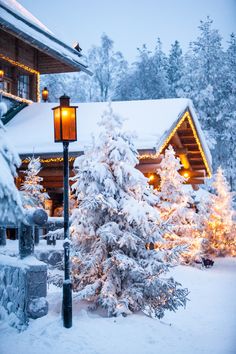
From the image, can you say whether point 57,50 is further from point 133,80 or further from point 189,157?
point 133,80

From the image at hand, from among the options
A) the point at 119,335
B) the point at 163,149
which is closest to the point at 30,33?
the point at 163,149

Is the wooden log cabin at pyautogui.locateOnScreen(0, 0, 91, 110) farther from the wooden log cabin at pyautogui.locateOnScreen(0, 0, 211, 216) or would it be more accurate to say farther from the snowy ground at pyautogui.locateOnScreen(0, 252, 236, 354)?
the snowy ground at pyautogui.locateOnScreen(0, 252, 236, 354)

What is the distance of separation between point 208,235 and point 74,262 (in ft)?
38.6

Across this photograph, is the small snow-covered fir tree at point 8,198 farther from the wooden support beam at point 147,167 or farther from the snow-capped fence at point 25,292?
the wooden support beam at point 147,167

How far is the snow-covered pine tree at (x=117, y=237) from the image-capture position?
7500 millimetres

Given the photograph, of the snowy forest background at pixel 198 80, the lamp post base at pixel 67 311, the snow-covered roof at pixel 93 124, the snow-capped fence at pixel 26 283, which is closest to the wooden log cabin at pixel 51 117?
the snow-covered roof at pixel 93 124

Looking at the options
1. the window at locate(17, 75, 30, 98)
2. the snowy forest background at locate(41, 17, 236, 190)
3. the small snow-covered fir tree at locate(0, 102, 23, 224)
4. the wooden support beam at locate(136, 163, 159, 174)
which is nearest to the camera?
the small snow-covered fir tree at locate(0, 102, 23, 224)

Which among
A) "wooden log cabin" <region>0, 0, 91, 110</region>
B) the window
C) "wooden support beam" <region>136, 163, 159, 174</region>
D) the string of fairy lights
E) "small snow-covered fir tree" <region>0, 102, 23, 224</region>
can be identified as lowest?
"small snow-covered fir tree" <region>0, 102, 23, 224</region>

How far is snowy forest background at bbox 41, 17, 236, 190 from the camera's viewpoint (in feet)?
104

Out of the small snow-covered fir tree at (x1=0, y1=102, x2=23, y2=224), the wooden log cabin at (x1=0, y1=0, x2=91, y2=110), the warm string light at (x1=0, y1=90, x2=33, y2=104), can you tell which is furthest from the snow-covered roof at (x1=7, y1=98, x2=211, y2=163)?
the small snow-covered fir tree at (x1=0, y1=102, x2=23, y2=224)

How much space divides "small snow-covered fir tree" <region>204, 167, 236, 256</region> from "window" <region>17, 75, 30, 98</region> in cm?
921

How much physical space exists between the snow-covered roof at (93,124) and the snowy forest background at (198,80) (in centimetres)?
1180

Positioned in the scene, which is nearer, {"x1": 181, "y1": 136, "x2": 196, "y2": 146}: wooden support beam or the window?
{"x1": 181, "y1": 136, "x2": 196, "y2": 146}: wooden support beam

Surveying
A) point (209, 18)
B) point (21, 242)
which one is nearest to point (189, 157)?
point (21, 242)
